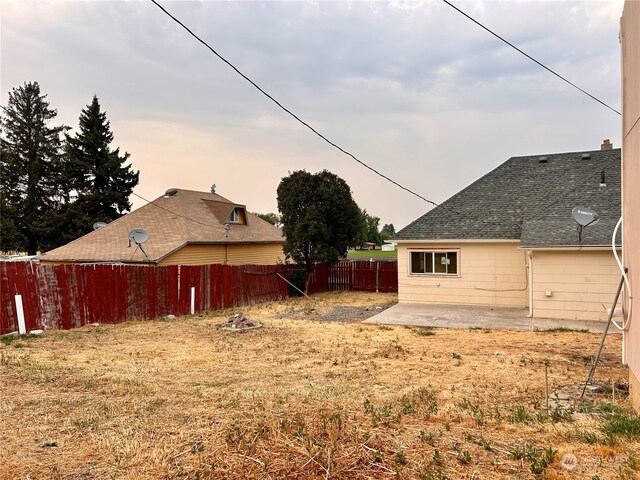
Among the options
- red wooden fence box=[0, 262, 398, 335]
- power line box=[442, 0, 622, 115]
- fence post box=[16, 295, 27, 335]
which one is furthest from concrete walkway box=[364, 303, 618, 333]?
fence post box=[16, 295, 27, 335]

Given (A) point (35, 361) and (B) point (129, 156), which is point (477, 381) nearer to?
(A) point (35, 361)

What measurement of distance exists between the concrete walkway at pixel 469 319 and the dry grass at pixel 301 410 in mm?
1615

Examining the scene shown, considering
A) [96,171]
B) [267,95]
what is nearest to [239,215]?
[267,95]

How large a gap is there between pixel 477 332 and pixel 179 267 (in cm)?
975

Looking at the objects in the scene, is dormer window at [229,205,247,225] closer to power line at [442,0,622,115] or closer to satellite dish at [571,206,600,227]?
satellite dish at [571,206,600,227]

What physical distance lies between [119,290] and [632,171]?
1272 centimetres

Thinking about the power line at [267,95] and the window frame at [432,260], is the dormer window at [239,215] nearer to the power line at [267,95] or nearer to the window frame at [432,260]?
the window frame at [432,260]

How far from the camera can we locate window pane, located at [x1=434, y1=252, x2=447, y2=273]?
15.4m

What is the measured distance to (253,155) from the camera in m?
20.0

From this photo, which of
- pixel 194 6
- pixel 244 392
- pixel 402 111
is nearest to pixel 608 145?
pixel 402 111

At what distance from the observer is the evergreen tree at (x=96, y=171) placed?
1351 inches

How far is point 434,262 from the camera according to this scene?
51.2ft

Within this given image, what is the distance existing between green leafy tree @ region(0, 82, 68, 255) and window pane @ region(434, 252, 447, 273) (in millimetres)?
31269

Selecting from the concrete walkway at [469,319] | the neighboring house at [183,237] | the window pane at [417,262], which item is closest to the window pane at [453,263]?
the window pane at [417,262]
